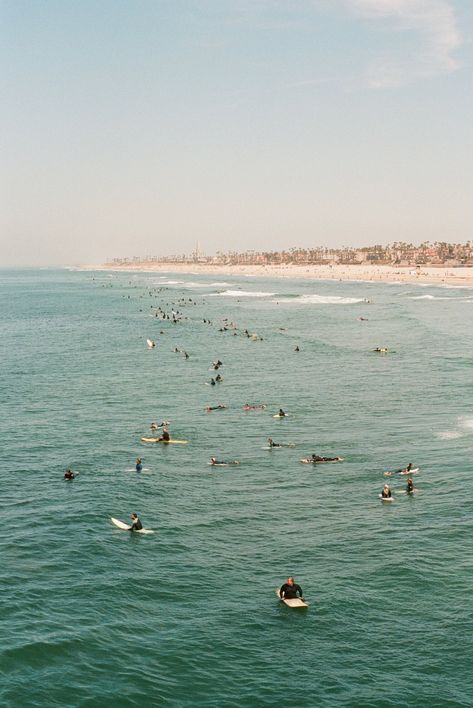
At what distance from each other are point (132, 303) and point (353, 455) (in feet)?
494

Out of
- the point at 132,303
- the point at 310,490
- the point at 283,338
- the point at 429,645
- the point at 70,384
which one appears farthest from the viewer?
the point at 132,303

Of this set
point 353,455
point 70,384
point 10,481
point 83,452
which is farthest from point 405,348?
point 10,481

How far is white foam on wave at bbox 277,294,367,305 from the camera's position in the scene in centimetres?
17050

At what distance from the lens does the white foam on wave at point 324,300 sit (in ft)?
559

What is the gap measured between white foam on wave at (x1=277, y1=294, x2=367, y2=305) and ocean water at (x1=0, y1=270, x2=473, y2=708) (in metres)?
99.3

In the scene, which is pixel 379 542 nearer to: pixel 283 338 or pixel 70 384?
pixel 70 384

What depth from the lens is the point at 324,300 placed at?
179750 millimetres

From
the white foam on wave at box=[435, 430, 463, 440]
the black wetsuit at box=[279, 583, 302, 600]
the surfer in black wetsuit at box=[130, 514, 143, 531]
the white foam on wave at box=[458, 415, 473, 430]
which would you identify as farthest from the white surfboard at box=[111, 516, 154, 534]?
the white foam on wave at box=[458, 415, 473, 430]

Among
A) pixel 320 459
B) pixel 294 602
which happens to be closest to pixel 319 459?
pixel 320 459

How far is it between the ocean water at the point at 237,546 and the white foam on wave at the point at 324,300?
9931cm

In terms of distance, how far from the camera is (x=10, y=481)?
4009 cm

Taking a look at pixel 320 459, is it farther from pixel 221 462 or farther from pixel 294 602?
pixel 294 602

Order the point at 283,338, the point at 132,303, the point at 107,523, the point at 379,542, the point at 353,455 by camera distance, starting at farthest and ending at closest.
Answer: the point at 132,303 → the point at 283,338 → the point at 353,455 → the point at 107,523 → the point at 379,542

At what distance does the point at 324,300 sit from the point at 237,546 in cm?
15264
